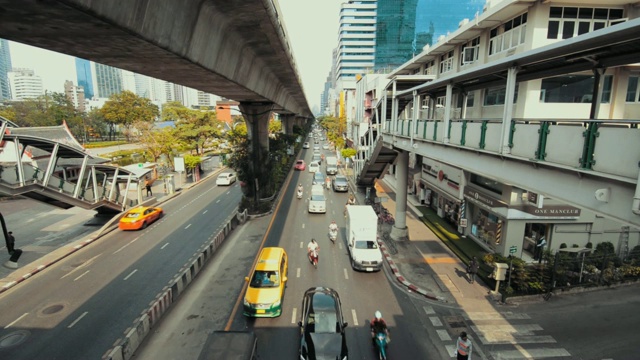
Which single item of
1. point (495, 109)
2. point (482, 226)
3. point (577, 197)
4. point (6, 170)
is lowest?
point (482, 226)

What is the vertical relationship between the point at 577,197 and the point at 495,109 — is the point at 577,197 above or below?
below

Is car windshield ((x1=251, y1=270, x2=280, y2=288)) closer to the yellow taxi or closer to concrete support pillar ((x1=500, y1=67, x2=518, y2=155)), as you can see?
the yellow taxi

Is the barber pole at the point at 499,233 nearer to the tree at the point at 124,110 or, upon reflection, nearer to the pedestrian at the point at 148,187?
the pedestrian at the point at 148,187

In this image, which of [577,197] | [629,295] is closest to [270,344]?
[577,197]

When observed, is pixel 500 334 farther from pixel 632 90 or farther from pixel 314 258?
pixel 632 90

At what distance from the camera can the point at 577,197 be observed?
6.93 metres

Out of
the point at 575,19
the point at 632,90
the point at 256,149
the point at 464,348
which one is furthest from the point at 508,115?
the point at 256,149

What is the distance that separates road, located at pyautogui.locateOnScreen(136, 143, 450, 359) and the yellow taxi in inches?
17.6

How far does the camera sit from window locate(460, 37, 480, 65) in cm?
2168

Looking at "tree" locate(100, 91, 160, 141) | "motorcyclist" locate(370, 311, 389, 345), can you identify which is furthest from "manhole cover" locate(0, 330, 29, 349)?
"tree" locate(100, 91, 160, 141)

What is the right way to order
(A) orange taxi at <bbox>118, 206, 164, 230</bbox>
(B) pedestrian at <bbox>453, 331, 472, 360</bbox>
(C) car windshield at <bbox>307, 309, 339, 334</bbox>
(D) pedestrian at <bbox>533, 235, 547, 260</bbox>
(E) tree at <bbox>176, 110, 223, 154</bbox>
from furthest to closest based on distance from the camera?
(E) tree at <bbox>176, 110, 223, 154</bbox> → (A) orange taxi at <bbox>118, 206, 164, 230</bbox> → (D) pedestrian at <bbox>533, 235, 547, 260</bbox> → (C) car windshield at <bbox>307, 309, 339, 334</bbox> → (B) pedestrian at <bbox>453, 331, 472, 360</bbox>

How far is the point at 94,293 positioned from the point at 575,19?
25.8 m

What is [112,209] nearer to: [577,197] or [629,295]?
[577,197]

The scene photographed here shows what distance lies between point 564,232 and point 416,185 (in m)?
16.1
